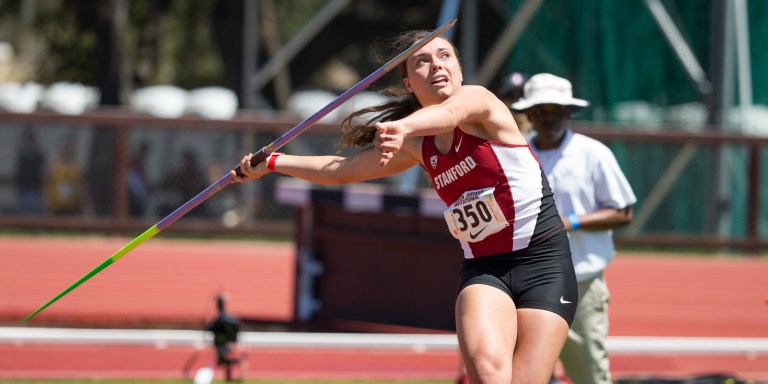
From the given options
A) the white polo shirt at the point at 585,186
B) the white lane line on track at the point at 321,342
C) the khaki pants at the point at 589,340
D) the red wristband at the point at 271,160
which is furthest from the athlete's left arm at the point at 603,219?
the white lane line on track at the point at 321,342

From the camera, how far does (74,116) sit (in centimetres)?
1636

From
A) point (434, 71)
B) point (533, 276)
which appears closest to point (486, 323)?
point (533, 276)

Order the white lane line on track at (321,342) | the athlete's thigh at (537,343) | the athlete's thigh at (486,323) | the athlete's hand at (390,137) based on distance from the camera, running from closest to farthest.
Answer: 1. the athlete's hand at (390,137)
2. the athlete's thigh at (486,323)
3. the athlete's thigh at (537,343)
4. the white lane line on track at (321,342)

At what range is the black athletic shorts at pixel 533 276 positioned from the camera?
477cm

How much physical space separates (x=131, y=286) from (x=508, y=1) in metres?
9.40

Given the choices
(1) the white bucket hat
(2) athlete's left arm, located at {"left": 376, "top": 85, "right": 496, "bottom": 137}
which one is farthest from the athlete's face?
(1) the white bucket hat

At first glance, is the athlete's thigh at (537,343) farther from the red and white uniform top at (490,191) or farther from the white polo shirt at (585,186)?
the white polo shirt at (585,186)

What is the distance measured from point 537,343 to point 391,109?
1303 mm

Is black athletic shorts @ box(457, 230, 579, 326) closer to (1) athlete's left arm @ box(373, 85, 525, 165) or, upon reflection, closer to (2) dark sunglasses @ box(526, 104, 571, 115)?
(1) athlete's left arm @ box(373, 85, 525, 165)

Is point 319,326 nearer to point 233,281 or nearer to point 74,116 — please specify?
point 233,281

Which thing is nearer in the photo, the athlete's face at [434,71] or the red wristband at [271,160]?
the athlete's face at [434,71]

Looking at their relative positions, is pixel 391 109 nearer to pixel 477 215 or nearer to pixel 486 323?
pixel 477 215

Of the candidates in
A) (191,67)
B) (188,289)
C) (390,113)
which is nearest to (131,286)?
(188,289)

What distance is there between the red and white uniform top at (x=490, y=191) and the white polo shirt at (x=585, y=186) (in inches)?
58.6
